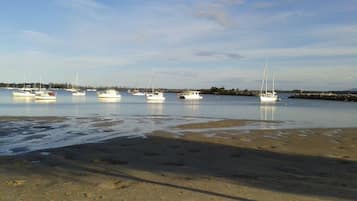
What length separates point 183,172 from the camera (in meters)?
13.5

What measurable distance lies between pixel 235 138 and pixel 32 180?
14433mm

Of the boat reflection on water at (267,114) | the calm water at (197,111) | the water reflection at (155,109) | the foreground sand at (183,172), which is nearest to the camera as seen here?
the foreground sand at (183,172)

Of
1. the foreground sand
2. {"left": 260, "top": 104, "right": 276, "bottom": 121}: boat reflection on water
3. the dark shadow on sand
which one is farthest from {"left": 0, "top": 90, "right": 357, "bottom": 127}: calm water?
the dark shadow on sand

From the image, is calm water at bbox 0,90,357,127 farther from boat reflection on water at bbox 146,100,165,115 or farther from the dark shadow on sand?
the dark shadow on sand

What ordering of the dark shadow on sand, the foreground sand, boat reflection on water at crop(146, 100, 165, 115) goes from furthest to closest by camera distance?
boat reflection on water at crop(146, 100, 165, 115) → the dark shadow on sand → the foreground sand

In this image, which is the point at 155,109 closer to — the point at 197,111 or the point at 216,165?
the point at 197,111

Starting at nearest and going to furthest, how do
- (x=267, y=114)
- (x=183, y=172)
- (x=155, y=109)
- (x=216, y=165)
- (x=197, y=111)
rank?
(x=183, y=172) → (x=216, y=165) → (x=267, y=114) → (x=197, y=111) → (x=155, y=109)

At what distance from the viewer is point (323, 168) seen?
1495cm

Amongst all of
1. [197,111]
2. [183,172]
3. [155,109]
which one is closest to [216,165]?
[183,172]

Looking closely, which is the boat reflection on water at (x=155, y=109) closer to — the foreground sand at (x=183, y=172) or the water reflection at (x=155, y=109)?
the water reflection at (x=155, y=109)

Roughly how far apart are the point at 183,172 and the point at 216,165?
196 centimetres

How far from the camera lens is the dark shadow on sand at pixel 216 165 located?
1168cm

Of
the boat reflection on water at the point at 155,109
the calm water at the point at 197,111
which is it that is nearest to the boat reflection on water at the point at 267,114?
the calm water at the point at 197,111

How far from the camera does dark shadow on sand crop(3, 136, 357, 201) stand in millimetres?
11680
